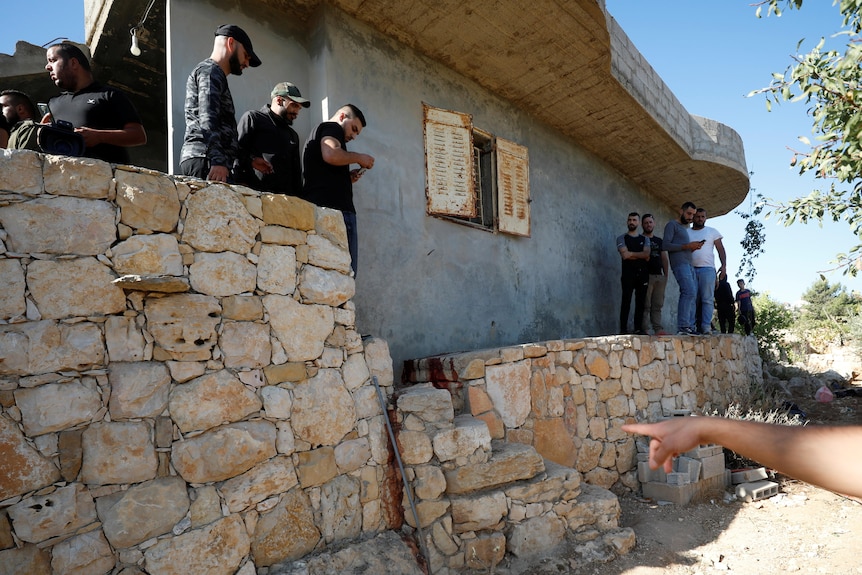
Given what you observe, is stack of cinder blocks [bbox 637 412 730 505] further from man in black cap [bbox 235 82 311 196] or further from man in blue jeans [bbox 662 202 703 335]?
man in black cap [bbox 235 82 311 196]

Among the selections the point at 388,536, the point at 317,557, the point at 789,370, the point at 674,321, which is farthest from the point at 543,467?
the point at 789,370

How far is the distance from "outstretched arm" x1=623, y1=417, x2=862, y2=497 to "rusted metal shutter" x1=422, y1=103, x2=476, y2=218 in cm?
395

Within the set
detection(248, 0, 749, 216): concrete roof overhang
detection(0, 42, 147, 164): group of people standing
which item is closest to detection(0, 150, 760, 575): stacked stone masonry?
detection(0, 42, 147, 164): group of people standing

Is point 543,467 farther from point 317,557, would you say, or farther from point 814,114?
point 814,114

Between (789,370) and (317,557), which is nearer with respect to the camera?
(317,557)

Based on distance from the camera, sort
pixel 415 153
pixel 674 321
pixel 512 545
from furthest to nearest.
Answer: pixel 674 321, pixel 415 153, pixel 512 545

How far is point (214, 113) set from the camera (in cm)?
309

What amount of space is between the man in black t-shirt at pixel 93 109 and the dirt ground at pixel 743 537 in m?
3.91

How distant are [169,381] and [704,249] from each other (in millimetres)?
6805

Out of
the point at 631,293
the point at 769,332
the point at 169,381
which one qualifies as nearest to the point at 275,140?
the point at 169,381

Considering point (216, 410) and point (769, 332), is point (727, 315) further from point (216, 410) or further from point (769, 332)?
point (216, 410)

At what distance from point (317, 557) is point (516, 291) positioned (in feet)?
13.2

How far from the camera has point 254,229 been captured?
288 centimetres

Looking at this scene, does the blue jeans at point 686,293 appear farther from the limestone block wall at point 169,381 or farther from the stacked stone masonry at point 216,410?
the limestone block wall at point 169,381
